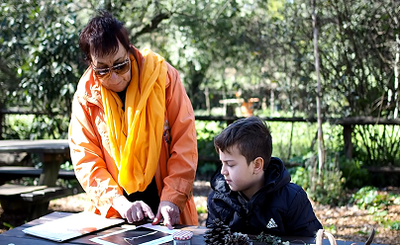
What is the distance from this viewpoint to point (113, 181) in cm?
242

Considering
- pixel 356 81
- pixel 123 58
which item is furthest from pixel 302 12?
pixel 123 58

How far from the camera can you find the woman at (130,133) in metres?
2.33

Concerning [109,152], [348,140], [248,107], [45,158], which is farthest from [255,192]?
[248,107]

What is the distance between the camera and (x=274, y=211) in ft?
7.09

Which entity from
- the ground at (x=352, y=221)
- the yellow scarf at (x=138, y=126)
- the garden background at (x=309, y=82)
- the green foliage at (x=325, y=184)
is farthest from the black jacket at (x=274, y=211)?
the green foliage at (x=325, y=184)

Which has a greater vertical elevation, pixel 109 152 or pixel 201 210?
pixel 109 152

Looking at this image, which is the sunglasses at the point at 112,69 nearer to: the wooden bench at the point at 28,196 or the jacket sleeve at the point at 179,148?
the jacket sleeve at the point at 179,148

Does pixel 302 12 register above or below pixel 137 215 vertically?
above

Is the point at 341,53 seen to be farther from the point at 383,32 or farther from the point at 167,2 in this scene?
the point at 167,2

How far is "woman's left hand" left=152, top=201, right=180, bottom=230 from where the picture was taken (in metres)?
2.27

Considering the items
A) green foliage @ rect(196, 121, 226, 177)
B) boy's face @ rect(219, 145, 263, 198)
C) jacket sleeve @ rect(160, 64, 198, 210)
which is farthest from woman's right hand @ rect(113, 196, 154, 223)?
green foliage @ rect(196, 121, 226, 177)

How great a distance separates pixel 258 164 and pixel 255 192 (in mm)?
149

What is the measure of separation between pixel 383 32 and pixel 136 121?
5.11 meters

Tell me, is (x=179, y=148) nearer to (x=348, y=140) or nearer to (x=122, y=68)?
(x=122, y=68)
